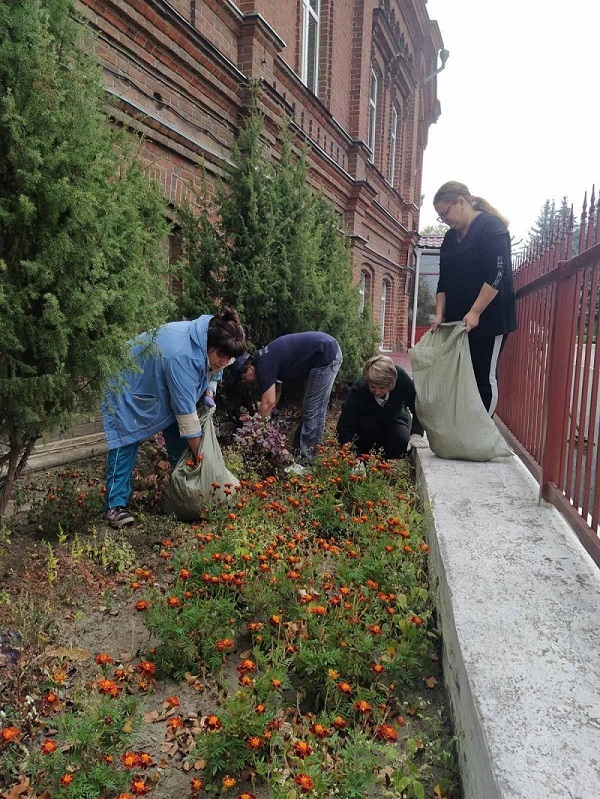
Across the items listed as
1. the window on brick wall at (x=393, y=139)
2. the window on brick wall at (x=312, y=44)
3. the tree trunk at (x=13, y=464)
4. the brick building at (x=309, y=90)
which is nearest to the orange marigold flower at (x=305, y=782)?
the tree trunk at (x=13, y=464)

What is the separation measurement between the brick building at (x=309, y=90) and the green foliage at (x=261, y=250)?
46cm

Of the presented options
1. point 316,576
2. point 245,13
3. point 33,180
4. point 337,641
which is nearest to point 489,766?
point 337,641

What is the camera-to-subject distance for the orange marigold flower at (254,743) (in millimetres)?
1640

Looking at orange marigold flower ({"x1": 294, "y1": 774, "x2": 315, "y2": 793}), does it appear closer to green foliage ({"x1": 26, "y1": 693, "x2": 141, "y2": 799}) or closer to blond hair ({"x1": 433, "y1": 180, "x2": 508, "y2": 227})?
green foliage ({"x1": 26, "y1": 693, "x2": 141, "y2": 799})

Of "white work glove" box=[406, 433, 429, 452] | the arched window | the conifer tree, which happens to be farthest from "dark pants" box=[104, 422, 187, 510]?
the arched window

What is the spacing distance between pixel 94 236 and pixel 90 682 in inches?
69.0

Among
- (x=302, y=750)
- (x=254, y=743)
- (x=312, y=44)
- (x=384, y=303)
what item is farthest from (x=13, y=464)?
(x=384, y=303)

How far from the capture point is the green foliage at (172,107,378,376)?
17.0 ft

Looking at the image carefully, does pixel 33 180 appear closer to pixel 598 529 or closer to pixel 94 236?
pixel 94 236

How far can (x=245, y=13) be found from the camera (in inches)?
254

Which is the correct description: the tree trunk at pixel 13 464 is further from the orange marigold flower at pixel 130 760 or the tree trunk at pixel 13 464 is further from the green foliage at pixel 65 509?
the orange marigold flower at pixel 130 760

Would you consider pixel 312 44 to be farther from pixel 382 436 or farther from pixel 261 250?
pixel 382 436

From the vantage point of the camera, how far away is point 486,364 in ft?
12.9

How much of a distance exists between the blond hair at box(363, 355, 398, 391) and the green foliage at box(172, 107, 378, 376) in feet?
4.13
